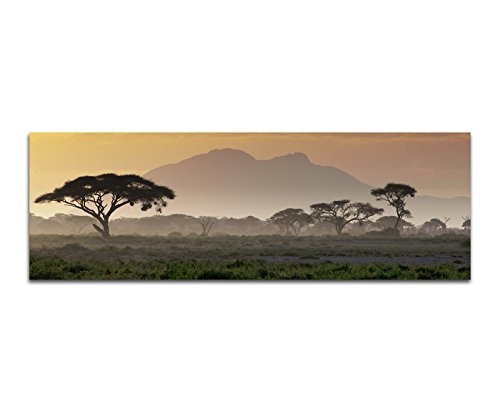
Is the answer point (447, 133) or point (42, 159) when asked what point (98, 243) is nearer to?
point (42, 159)

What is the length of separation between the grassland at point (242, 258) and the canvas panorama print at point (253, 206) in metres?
0.01

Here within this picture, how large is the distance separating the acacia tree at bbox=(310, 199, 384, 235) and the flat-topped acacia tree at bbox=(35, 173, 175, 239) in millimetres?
1501

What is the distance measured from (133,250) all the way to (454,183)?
3.32 meters

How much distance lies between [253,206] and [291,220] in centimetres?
42

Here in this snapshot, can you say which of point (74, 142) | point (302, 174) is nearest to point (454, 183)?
point (302, 174)

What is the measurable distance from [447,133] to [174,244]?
9.78 ft

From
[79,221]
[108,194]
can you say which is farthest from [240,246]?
[79,221]

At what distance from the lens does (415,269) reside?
17.0m

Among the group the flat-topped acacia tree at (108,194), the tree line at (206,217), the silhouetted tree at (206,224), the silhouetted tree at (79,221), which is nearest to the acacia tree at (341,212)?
the tree line at (206,217)

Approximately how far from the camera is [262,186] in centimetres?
1714

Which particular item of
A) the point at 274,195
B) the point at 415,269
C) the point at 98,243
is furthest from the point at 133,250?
the point at 415,269

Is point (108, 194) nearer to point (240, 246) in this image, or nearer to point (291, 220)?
point (240, 246)

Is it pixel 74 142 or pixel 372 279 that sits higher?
pixel 74 142

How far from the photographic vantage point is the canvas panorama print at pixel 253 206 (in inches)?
669
